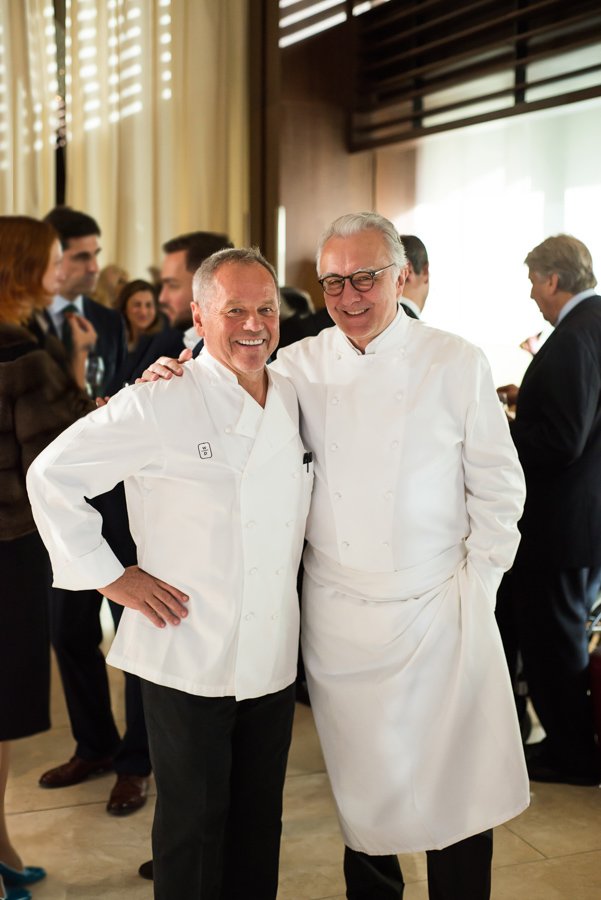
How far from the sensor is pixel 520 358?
3646 mm

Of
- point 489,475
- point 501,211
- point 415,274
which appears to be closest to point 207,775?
point 489,475

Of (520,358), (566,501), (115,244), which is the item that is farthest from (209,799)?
(115,244)

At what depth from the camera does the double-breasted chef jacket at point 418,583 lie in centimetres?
182

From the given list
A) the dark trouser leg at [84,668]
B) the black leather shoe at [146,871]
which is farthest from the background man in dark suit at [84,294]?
the black leather shoe at [146,871]

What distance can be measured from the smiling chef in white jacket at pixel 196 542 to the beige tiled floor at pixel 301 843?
2.22 ft

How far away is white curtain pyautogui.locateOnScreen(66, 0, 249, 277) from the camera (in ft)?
15.1

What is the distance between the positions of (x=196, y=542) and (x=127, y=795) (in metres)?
1.34

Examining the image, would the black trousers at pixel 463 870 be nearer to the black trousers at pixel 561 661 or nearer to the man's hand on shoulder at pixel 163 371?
the black trousers at pixel 561 661

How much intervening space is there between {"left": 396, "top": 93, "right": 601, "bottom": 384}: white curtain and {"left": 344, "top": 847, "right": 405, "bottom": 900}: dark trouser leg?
216 cm

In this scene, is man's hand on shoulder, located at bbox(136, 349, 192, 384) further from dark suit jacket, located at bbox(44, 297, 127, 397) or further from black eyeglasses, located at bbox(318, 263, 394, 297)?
dark suit jacket, located at bbox(44, 297, 127, 397)

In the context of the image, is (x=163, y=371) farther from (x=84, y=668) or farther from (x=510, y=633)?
(x=510, y=633)

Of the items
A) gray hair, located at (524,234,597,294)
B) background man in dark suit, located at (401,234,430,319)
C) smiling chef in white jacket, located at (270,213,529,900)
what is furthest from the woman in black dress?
gray hair, located at (524,234,597,294)

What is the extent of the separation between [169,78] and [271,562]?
377 cm

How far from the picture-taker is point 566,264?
277cm
